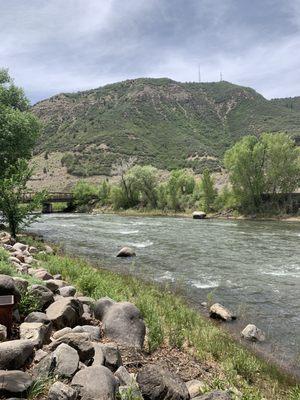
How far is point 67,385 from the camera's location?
5445mm

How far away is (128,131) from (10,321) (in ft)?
507

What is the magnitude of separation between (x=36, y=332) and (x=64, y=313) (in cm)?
124

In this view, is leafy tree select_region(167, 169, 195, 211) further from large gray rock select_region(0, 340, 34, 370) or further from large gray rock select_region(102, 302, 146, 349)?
large gray rock select_region(0, 340, 34, 370)

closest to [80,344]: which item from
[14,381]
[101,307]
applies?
[14,381]

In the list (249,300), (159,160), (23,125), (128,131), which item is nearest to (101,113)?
(128,131)

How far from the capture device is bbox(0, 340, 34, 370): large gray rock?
19.0 ft

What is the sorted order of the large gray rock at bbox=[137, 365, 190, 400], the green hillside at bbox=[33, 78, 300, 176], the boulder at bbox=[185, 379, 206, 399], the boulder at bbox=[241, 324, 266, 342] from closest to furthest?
the large gray rock at bbox=[137, 365, 190, 400], the boulder at bbox=[185, 379, 206, 399], the boulder at bbox=[241, 324, 266, 342], the green hillside at bbox=[33, 78, 300, 176]

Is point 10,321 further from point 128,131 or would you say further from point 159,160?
point 128,131

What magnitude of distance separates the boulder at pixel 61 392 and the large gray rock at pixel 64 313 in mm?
2835

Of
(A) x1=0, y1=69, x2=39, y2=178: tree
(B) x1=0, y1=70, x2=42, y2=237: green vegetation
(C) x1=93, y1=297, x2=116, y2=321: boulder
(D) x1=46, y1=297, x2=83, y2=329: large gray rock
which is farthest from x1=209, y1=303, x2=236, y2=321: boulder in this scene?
(A) x1=0, y1=69, x2=39, y2=178: tree

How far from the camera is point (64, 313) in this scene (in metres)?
8.20

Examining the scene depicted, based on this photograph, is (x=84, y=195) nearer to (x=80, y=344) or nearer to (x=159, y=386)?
(x=80, y=344)

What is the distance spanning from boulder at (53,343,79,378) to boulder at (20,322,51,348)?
621 mm

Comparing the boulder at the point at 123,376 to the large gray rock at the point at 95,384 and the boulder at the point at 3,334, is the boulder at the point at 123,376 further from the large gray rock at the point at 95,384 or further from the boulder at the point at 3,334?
the boulder at the point at 3,334
